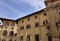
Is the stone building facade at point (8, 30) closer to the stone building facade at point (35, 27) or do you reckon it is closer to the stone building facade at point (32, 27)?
the stone building facade at point (32, 27)

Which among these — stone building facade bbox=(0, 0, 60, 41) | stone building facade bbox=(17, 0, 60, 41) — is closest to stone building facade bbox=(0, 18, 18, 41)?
stone building facade bbox=(0, 0, 60, 41)

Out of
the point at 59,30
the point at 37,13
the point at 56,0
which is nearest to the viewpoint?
the point at 59,30

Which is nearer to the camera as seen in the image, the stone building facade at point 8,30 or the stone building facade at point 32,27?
the stone building facade at point 32,27

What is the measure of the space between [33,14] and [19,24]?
719 cm

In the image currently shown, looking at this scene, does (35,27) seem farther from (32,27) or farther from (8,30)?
(8,30)

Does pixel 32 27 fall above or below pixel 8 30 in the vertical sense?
below

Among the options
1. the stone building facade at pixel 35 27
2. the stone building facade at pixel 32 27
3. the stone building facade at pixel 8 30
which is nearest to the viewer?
the stone building facade at pixel 35 27

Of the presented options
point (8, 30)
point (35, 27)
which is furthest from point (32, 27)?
point (8, 30)

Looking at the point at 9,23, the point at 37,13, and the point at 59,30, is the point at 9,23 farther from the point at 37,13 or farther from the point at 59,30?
the point at 59,30

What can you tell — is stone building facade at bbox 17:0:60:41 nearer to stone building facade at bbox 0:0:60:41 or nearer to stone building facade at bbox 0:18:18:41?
stone building facade at bbox 0:0:60:41

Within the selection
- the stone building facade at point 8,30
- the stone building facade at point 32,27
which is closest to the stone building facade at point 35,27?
the stone building facade at point 32,27

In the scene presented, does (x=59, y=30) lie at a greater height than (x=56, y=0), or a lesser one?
lesser

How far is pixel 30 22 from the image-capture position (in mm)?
38906

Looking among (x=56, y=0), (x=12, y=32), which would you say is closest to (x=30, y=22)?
(x=12, y=32)
